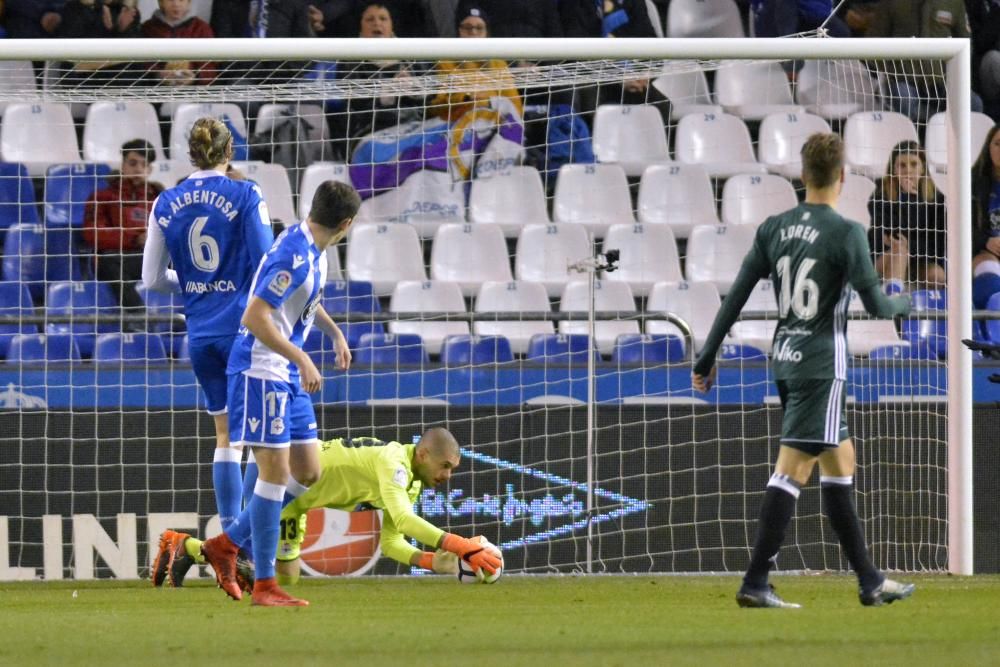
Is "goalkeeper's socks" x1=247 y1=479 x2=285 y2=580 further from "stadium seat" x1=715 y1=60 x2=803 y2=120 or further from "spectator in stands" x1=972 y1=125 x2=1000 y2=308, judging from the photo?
"stadium seat" x1=715 y1=60 x2=803 y2=120

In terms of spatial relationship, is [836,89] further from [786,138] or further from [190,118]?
[190,118]

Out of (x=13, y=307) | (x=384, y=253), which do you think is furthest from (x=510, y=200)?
(x=13, y=307)

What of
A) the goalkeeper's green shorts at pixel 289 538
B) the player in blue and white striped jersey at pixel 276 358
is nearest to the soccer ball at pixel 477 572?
the goalkeeper's green shorts at pixel 289 538

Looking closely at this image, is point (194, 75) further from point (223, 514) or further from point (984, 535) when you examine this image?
point (984, 535)

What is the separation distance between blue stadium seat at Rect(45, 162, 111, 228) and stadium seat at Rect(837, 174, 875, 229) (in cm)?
425

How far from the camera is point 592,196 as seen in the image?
34.1 ft

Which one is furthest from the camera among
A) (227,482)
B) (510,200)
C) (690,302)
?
(510,200)

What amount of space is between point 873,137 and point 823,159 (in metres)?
4.53

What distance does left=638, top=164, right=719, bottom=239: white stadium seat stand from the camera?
10.4 m

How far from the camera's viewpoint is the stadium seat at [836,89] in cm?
973

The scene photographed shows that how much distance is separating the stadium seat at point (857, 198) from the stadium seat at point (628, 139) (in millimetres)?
1451

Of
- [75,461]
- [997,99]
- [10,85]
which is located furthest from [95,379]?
[997,99]

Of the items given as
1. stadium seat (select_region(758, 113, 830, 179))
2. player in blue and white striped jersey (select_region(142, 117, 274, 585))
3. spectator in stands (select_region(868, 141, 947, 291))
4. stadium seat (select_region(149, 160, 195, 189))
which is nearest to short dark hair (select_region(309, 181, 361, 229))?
player in blue and white striped jersey (select_region(142, 117, 274, 585))

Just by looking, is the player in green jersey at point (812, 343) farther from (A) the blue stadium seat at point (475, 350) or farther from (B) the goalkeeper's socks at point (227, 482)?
(A) the blue stadium seat at point (475, 350)
